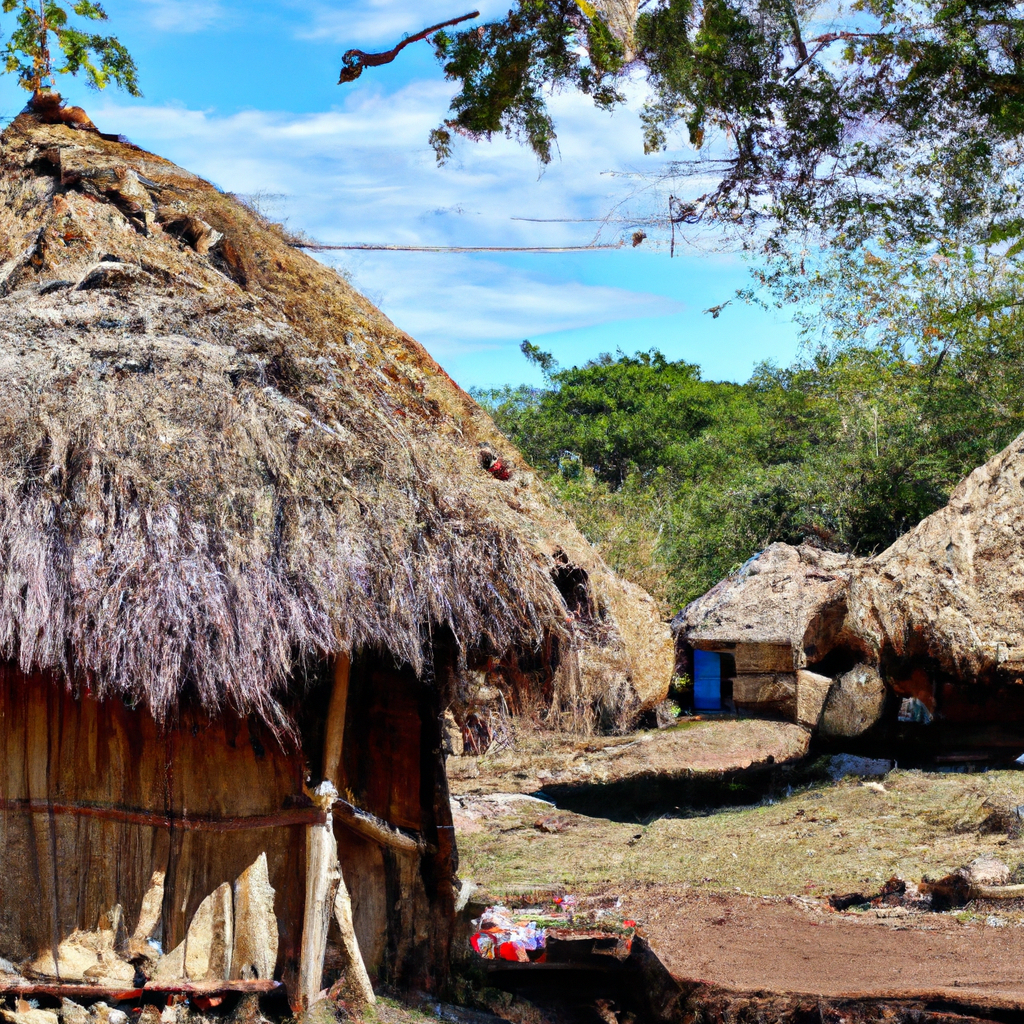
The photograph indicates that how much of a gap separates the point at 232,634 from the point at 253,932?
57.8 inches

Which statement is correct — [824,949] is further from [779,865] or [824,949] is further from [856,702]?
[856,702]

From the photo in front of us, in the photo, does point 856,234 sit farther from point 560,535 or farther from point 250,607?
point 250,607

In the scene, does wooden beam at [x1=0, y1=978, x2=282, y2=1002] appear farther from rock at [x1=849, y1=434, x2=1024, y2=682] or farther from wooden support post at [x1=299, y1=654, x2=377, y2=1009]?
rock at [x1=849, y1=434, x2=1024, y2=682]

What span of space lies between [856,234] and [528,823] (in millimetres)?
6459

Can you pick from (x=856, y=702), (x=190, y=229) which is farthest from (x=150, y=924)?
(x=856, y=702)

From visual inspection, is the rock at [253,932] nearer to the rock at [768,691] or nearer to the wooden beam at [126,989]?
the wooden beam at [126,989]

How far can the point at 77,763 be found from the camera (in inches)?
180

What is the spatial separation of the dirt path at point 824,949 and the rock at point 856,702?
5.20 metres

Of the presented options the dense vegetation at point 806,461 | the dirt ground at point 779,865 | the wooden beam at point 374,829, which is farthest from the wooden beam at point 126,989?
the dense vegetation at point 806,461

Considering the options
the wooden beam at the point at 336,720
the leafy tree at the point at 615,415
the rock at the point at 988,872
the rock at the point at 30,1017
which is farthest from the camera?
the leafy tree at the point at 615,415

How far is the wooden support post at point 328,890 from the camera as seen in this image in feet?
15.1

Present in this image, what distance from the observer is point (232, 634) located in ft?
13.4

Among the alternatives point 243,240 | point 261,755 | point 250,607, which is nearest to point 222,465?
point 250,607

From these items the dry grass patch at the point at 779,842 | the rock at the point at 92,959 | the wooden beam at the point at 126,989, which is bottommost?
the dry grass patch at the point at 779,842
